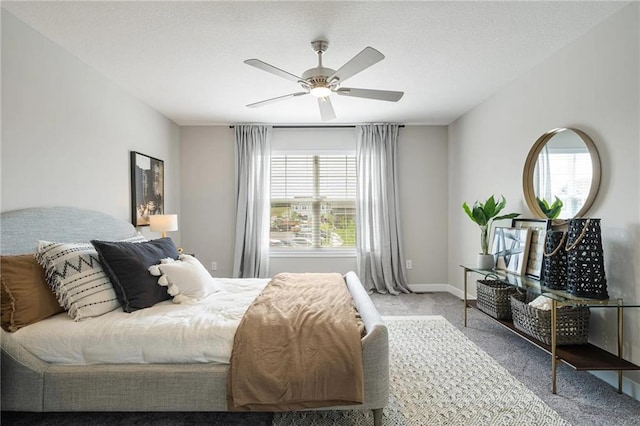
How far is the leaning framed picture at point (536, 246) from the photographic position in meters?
2.71

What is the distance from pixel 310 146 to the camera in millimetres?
4957

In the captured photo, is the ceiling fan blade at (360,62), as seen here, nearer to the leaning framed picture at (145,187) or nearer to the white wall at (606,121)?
the white wall at (606,121)

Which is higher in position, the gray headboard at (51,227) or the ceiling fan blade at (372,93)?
the ceiling fan blade at (372,93)

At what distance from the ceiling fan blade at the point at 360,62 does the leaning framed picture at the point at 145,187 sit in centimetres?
244

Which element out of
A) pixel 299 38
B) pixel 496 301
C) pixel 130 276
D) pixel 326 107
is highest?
pixel 299 38

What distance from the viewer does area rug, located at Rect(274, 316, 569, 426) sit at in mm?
1902

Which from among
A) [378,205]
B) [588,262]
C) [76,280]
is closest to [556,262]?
[588,262]

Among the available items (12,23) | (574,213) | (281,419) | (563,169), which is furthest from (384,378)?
(12,23)

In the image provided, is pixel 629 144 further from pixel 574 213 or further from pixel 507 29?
pixel 507 29

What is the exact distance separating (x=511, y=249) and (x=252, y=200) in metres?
3.23

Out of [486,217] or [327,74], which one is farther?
[486,217]

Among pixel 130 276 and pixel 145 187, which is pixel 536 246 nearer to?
pixel 130 276

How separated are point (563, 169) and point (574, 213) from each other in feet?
1.19

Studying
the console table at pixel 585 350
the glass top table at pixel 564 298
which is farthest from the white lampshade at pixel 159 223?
the console table at pixel 585 350
